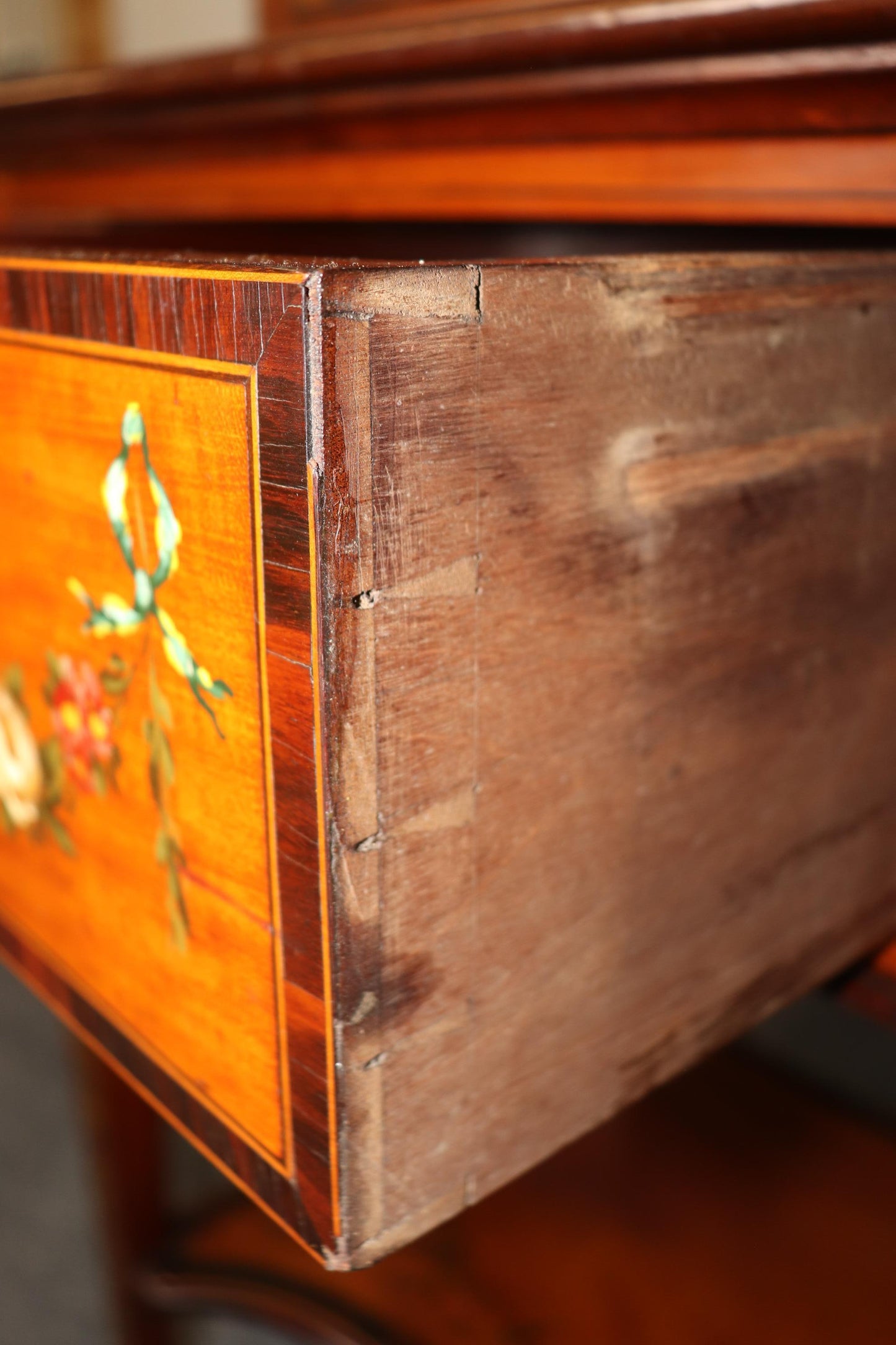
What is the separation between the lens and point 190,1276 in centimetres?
81

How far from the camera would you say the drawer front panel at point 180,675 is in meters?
0.29

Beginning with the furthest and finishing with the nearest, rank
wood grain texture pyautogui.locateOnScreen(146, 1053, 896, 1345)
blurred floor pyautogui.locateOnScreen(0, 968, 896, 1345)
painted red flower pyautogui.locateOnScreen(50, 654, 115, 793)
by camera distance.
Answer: blurred floor pyautogui.locateOnScreen(0, 968, 896, 1345)
wood grain texture pyautogui.locateOnScreen(146, 1053, 896, 1345)
painted red flower pyautogui.locateOnScreen(50, 654, 115, 793)

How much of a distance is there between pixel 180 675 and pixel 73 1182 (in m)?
1.07

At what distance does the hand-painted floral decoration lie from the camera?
33 cm

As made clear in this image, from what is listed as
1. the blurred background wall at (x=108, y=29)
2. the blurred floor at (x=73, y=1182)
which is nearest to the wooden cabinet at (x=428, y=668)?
the blurred floor at (x=73, y=1182)

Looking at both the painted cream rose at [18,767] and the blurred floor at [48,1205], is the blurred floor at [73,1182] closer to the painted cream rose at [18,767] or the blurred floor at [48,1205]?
the blurred floor at [48,1205]

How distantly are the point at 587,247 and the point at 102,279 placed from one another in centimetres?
34

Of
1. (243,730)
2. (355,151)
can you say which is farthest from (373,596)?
(355,151)

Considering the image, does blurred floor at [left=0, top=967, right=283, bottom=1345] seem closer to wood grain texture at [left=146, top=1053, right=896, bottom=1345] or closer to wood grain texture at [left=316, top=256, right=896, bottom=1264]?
wood grain texture at [left=146, top=1053, right=896, bottom=1345]

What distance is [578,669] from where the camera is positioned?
337mm

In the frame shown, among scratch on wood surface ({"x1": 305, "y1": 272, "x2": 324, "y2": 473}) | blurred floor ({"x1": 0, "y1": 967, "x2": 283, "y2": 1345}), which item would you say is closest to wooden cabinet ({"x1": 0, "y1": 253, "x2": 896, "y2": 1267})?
scratch on wood surface ({"x1": 305, "y1": 272, "x2": 324, "y2": 473})

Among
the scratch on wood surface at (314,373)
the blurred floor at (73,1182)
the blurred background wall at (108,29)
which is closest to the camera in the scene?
the scratch on wood surface at (314,373)

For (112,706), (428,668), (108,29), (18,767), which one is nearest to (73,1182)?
(18,767)

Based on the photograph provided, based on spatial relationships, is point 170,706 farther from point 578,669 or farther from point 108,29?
point 108,29
